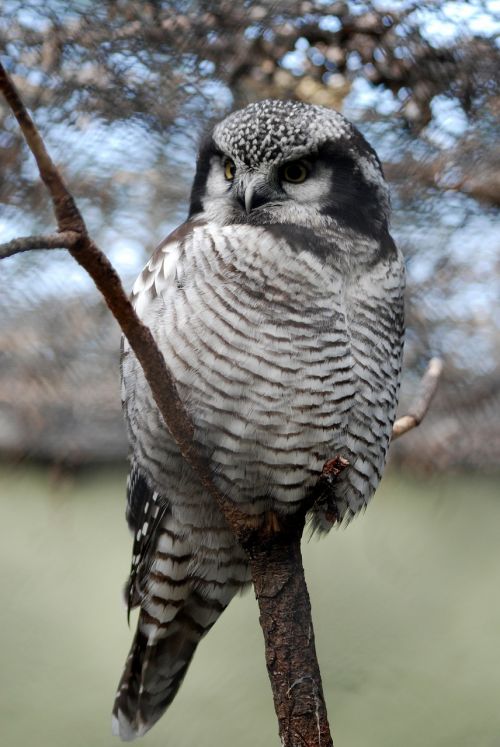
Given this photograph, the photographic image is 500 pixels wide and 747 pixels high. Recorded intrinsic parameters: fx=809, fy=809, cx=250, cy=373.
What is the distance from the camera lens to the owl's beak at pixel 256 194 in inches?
80.3

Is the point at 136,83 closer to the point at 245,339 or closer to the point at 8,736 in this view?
the point at 245,339

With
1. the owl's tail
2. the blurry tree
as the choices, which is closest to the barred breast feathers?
the owl's tail

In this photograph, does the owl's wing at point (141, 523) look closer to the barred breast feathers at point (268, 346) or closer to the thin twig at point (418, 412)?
the barred breast feathers at point (268, 346)

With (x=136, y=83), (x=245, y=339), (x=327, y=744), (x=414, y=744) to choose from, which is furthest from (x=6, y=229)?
(x=414, y=744)

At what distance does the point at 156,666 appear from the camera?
2416mm

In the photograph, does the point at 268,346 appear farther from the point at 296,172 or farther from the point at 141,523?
the point at 141,523

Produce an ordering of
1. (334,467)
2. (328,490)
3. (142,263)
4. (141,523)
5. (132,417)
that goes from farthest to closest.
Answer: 1. (142,263)
2. (141,523)
3. (132,417)
4. (328,490)
5. (334,467)

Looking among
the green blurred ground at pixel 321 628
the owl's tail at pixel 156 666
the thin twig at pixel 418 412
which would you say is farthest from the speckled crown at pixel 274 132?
the green blurred ground at pixel 321 628

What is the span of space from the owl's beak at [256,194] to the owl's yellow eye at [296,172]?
83mm

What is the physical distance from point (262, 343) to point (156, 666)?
111 centimetres

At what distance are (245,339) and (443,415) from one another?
1718 mm

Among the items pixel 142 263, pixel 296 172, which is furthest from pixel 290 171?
pixel 142 263

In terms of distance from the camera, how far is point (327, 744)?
175 cm

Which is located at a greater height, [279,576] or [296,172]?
[296,172]
